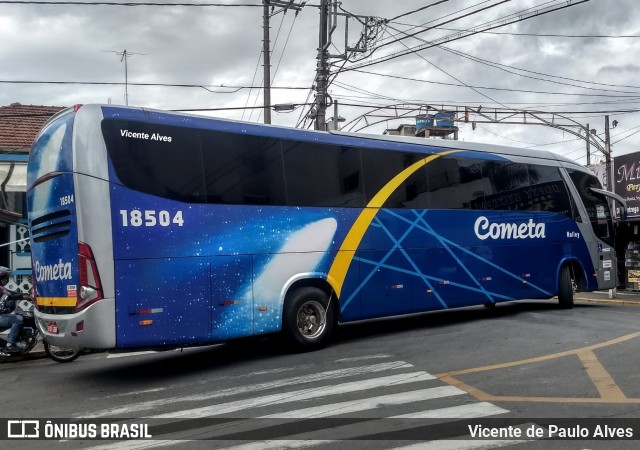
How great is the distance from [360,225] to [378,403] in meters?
4.52

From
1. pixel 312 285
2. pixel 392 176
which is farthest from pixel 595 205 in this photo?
pixel 312 285

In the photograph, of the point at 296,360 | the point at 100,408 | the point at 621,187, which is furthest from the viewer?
the point at 621,187

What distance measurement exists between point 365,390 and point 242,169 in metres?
3.85

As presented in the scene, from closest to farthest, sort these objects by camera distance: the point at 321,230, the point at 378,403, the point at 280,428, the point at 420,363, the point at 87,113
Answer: the point at 280,428
the point at 378,403
the point at 87,113
the point at 420,363
the point at 321,230

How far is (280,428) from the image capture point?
5.79 meters

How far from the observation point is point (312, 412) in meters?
6.27

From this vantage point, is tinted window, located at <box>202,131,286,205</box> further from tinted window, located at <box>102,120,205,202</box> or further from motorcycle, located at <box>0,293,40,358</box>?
motorcycle, located at <box>0,293,40,358</box>

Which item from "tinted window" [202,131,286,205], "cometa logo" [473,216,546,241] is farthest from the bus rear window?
"cometa logo" [473,216,546,241]

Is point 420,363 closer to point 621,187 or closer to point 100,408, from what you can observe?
point 100,408

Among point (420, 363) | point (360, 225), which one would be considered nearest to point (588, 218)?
point (360, 225)

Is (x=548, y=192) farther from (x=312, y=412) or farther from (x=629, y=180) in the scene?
(x=629, y=180)

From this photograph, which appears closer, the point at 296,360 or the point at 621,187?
the point at 296,360

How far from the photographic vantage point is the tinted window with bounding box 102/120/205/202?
792cm

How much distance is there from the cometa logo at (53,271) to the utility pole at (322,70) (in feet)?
37.8
